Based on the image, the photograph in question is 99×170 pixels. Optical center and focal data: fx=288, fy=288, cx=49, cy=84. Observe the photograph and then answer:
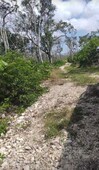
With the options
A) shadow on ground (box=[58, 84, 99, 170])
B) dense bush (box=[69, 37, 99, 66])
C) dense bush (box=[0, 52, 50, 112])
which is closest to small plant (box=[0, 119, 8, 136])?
dense bush (box=[0, 52, 50, 112])

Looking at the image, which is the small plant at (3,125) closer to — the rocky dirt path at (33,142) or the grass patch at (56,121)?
the rocky dirt path at (33,142)

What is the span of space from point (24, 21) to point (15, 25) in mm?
2133

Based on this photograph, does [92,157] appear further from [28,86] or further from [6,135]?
[28,86]

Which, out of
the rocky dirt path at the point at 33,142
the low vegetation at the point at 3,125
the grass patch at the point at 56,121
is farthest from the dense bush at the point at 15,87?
the grass patch at the point at 56,121

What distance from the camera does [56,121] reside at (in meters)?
8.87

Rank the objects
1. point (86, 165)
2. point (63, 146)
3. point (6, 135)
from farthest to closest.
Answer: point (6, 135), point (63, 146), point (86, 165)

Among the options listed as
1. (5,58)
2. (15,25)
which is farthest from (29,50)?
(5,58)

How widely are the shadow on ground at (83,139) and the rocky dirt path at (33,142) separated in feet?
0.70

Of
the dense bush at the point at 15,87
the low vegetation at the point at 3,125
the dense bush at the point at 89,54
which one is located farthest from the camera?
the dense bush at the point at 89,54

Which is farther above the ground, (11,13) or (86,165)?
(11,13)

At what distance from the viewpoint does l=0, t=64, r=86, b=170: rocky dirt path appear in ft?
22.3

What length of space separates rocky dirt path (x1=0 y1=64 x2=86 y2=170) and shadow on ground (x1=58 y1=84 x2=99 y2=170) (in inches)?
8.4

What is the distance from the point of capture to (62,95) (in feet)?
38.1

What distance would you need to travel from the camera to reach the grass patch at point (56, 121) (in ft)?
26.8
